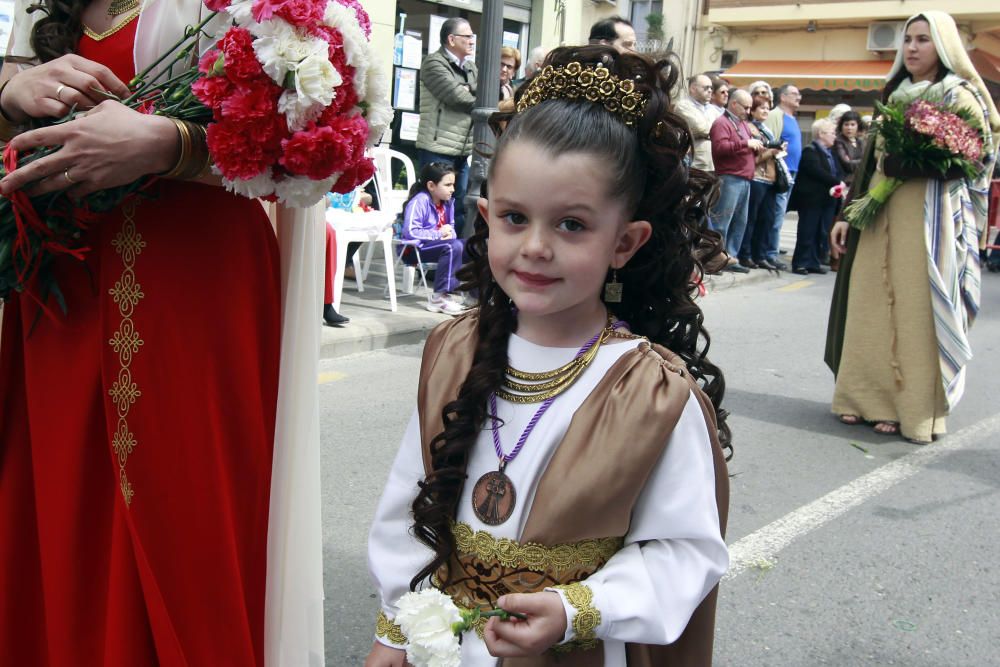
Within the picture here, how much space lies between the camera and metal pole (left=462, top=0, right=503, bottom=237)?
8.29 metres

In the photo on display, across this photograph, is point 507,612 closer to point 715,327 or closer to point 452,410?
point 452,410

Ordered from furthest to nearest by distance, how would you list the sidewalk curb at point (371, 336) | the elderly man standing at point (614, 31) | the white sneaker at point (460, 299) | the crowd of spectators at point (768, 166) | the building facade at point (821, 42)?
the building facade at point (821, 42), the crowd of spectators at point (768, 166), the white sneaker at point (460, 299), the sidewalk curb at point (371, 336), the elderly man standing at point (614, 31)

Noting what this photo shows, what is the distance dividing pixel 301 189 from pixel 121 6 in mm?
547

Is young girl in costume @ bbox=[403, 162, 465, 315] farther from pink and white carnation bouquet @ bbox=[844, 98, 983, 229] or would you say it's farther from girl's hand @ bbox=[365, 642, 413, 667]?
girl's hand @ bbox=[365, 642, 413, 667]

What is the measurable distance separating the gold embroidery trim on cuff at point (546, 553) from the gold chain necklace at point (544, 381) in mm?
238

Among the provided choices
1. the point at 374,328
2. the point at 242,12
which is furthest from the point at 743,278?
the point at 242,12

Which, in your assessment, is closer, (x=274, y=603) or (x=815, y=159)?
(x=274, y=603)

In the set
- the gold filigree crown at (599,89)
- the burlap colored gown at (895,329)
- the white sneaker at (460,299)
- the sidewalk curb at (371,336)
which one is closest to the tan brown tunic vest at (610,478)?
the gold filigree crown at (599,89)

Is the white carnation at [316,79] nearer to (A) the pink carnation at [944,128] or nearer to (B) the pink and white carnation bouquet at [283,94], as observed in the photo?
(B) the pink and white carnation bouquet at [283,94]

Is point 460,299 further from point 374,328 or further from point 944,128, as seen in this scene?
point 944,128

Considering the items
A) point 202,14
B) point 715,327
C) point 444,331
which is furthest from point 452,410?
point 715,327

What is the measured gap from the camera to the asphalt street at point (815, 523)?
3506 millimetres

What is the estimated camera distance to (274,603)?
2428 mm

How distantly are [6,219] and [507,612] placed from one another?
1.20m
